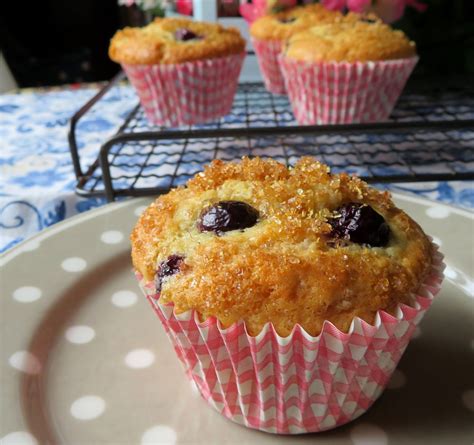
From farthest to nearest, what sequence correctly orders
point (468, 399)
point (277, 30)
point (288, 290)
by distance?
point (277, 30)
point (468, 399)
point (288, 290)

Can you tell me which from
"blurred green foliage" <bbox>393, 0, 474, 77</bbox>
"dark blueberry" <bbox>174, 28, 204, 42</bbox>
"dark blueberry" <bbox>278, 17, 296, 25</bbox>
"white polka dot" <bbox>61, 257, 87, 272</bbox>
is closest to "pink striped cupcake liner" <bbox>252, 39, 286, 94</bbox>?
"dark blueberry" <bbox>278, 17, 296, 25</bbox>

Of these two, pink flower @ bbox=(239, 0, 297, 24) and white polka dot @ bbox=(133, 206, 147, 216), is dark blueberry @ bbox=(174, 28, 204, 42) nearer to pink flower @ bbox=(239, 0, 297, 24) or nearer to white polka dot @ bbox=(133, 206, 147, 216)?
pink flower @ bbox=(239, 0, 297, 24)

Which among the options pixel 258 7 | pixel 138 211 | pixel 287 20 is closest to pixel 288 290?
pixel 138 211

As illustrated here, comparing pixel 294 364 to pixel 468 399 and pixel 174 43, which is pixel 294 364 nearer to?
pixel 468 399

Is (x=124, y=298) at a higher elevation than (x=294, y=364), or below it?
below

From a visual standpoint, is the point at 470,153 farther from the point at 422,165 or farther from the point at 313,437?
the point at 313,437

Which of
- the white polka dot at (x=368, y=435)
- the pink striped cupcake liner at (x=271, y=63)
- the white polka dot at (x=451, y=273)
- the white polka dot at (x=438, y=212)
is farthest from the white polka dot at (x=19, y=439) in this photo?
the pink striped cupcake liner at (x=271, y=63)

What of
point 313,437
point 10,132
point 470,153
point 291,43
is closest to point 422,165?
point 470,153
